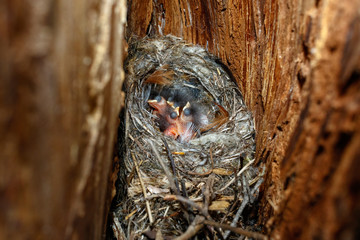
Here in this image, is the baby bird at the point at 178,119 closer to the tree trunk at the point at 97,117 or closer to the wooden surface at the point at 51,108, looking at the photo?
the tree trunk at the point at 97,117

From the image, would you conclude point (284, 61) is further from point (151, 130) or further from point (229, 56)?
point (151, 130)

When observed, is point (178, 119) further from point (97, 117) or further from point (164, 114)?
point (97, 117)

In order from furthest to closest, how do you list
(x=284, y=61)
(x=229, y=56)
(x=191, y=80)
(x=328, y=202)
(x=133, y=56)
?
(x=191, y=80) → (x=133, y=56) → (x=229, y=56) → (x=284, y=61) → (x=328, y=202)

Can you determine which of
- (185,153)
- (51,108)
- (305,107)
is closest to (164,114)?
(185,153)

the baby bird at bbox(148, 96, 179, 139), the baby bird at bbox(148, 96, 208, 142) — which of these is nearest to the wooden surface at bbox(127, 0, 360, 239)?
the baby bird at bbox(148, 96, 208, 142)

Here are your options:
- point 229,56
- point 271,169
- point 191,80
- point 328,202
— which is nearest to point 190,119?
point 191,80

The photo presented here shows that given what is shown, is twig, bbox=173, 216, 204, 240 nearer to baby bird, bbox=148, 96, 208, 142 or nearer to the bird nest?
the bird nest
